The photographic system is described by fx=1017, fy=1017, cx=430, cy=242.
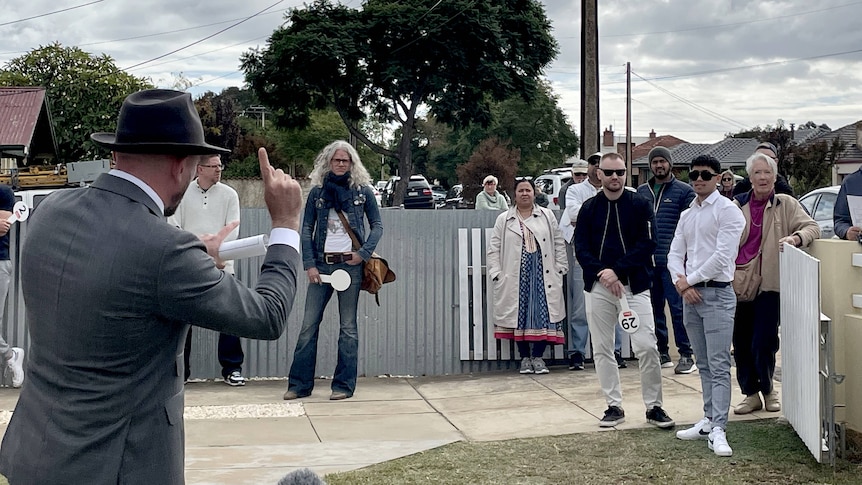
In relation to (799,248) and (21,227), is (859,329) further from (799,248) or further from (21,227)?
(21,227)

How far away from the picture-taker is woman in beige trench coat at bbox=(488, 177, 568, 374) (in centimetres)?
945

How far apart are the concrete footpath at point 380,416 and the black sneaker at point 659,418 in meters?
0.13

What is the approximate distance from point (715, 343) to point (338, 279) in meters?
3.24

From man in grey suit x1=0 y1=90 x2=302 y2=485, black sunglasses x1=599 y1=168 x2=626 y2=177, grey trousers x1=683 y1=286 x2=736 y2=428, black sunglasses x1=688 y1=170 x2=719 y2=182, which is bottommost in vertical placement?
grey trousers x1=683 y1=286 x2=736 y2=428

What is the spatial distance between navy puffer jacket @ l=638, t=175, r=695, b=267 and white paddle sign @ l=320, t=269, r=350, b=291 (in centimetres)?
286

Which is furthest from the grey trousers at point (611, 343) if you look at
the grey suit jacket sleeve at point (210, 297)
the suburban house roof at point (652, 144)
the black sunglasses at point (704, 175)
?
the suburban house roof at point (652, 144)

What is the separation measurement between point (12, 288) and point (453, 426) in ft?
14.2

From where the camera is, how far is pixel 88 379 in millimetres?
2629

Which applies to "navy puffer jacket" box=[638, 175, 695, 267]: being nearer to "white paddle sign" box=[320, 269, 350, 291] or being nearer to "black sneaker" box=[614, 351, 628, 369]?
"black sneaker" box=[614, 351, 628, 369]

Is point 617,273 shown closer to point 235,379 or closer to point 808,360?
point 808,360

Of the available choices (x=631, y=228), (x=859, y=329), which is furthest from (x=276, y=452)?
(x=859, y=329)

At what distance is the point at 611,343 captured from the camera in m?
7.44

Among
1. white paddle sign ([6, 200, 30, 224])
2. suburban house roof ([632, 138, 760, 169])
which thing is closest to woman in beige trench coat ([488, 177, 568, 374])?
white paddle sign ([6, 200, 30, 224])

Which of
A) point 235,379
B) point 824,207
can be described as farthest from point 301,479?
point 824,207
